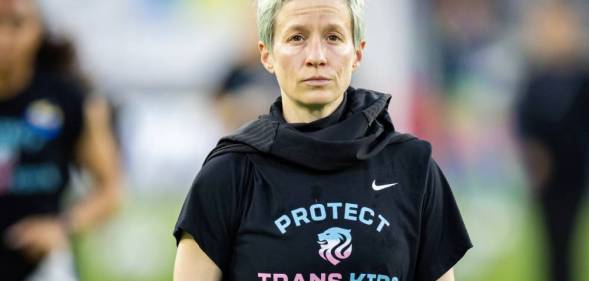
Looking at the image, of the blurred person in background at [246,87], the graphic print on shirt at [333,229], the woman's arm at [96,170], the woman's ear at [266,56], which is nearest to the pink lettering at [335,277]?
the graphic print on shirt at [333,229]

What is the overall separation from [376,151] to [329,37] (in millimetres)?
221

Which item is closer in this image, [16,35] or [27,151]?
[27,151]

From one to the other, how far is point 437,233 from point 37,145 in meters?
2.77

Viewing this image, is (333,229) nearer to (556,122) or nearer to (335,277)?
(335,277)

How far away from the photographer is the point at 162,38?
5.46 metres

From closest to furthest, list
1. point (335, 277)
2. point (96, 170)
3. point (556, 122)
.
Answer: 1. point (335, 277)
2. point (96, 170)
3. point (556, 122)

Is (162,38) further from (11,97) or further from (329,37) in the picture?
(329,37)

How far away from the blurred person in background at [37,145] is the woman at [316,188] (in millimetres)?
2590

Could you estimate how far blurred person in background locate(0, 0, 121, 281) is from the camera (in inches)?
173

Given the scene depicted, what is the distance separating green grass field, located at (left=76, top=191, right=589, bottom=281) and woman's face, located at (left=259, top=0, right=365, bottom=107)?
340 cm

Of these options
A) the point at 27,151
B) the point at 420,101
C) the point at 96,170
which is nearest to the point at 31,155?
the point at 27,151

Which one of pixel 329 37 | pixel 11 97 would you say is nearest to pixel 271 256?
pixel 329 37

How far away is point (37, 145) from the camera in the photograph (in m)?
4.44

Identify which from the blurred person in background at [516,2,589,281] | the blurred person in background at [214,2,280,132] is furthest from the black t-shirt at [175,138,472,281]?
the blurred person in background at [516,2,589,281]
